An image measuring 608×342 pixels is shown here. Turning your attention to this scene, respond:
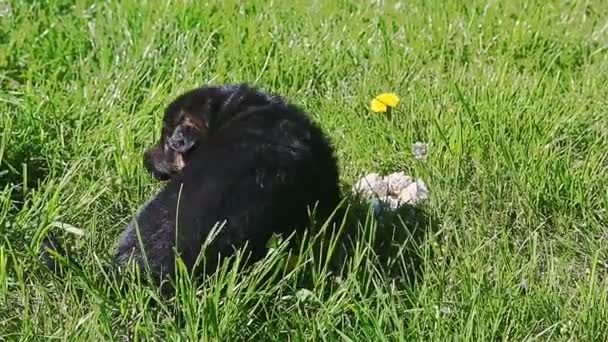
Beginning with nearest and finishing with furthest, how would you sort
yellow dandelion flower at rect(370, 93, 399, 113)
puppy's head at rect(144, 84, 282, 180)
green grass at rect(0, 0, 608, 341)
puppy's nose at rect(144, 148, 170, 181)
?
green grass at rect(0, 0, 608, 341), puppy's head at rect(144, 84, 282, 180), puppy's nose at rect(144, 148, 170, 181), yellow dandelion flower at rect(370, 93, 399, 113)

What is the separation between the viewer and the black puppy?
3.45 m

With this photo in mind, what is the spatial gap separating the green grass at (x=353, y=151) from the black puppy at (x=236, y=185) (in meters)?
0.13

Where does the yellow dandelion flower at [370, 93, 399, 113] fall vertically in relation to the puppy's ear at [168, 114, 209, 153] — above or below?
below

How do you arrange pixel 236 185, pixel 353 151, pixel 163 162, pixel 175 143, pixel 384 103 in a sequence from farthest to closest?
1. pixel 384 103
2. pixel 353 151
3. pixel 163 162
4. pixel 175 143
5. pixel 236 185

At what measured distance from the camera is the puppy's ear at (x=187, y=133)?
397 centimetres

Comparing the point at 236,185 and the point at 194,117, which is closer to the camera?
the point at 236,185

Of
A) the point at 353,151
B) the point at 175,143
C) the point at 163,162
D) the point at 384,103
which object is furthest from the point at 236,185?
the point at 384,103

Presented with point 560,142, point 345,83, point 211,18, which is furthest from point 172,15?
point 560,142

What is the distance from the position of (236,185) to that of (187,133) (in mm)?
618

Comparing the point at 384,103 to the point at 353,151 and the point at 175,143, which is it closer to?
the point at 353,151

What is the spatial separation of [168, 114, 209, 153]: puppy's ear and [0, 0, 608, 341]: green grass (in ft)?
1.04

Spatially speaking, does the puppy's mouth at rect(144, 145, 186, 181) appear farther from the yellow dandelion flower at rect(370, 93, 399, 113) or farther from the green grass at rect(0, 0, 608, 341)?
the yellow dandelion flower at rect(370, 93, 399, 113)

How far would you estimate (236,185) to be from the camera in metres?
3.46

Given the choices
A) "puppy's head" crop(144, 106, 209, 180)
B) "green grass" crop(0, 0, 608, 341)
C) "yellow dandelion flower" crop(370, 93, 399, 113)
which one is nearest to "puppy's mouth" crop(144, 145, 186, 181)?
"puppy's head" crop(144, 106, 209, 180)
